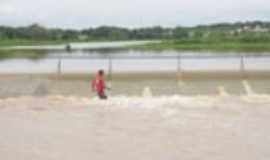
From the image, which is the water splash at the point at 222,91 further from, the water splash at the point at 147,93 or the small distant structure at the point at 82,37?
the small distant structure at the point at 82,37

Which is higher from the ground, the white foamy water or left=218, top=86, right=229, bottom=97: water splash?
left=218, top=86, right=229, bottom=97: water splash

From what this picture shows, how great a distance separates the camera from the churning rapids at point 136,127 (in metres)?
8.45

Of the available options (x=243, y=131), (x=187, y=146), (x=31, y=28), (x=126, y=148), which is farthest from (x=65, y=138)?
(x=31, y=28)

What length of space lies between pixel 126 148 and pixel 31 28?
295ft

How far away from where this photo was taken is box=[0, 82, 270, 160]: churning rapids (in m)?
8.45

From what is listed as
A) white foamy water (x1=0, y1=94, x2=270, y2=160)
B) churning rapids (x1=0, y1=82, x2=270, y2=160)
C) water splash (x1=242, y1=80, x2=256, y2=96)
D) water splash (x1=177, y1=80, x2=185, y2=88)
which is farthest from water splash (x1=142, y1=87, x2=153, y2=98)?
water splash (x1=242, y1=80, x2=256, y2=96)

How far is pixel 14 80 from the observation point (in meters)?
19.4

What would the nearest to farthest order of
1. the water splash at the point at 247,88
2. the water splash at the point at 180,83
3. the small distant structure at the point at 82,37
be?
the water splash at the point at 247,88, the water splash at the point at 180,83, the small distant structure at the point at 82,37

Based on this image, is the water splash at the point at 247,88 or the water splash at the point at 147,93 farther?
the water splash at the point at 247,88

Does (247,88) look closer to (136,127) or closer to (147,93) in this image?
(147,93)

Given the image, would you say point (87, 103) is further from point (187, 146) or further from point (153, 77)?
point (153, 77)

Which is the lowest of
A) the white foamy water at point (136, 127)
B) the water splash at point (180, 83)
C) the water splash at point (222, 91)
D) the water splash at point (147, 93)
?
the white foamy water at point (136, 127)

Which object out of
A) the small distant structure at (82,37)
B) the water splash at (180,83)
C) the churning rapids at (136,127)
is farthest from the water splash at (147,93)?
the small distant structure at (82,37)

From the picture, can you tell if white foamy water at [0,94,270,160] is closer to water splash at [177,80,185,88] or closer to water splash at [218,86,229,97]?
→ water splash at [218,86,229,97]
